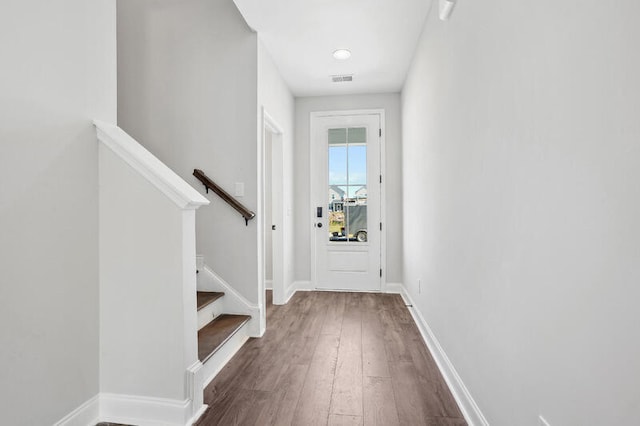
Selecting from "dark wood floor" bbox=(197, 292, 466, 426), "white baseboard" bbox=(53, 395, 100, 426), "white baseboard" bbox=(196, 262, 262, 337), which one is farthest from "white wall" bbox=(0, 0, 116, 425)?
"white baseboard" bbox=(196, 262, 262, 337)

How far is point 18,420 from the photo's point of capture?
1.30m

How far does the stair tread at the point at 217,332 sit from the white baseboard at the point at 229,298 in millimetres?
55

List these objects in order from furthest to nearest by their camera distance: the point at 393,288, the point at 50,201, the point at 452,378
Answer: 1. the point at 393,288
2. the point at 452,378
3. the point at 50,201

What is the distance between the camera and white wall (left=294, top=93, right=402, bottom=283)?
4297 millimetres

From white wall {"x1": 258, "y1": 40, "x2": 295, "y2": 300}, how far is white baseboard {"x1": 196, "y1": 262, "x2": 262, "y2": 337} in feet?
3.44

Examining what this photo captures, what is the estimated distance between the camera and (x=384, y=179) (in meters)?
4.30

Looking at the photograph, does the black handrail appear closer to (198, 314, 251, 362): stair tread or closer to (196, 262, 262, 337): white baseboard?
(196, 262, 262, 337): white baseboard

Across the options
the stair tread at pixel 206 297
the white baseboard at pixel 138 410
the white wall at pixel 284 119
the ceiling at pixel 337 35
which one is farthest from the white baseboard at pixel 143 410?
the ceiling at pixel 337 35

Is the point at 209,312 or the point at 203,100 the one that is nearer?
the point at 209,312

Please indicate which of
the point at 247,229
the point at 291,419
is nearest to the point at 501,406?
the point at 291,419

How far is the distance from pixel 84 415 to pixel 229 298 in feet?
4.29

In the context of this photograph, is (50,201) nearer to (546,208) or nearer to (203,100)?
(203,100)

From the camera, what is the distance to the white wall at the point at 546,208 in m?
0.73

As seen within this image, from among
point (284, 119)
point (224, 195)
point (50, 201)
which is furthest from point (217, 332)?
point (284, 119)
